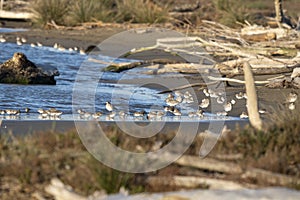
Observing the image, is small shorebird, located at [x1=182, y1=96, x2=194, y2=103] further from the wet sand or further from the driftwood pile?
the driftwood pile

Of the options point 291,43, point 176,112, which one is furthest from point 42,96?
point 291,43

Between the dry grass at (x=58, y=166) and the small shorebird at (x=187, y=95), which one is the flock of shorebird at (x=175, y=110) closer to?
the small shorebird at (x=187, y=95)

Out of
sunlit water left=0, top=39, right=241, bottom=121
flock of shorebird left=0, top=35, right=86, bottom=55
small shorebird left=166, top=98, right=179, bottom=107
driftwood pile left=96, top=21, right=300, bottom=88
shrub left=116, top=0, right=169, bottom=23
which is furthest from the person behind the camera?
shrub left=116, top=0, right=169, bottom=23

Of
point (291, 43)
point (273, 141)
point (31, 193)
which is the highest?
point (291, 43)

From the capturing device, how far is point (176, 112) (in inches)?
496

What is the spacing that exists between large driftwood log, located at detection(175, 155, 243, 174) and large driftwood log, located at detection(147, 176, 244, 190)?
0.22 metres

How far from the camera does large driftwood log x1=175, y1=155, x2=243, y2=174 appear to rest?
675 centimetres

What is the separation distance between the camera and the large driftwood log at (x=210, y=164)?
6754 millimetres

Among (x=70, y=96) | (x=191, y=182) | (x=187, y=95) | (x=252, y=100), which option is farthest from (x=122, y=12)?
(x=191, y=182)

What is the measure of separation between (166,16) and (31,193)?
24.1m

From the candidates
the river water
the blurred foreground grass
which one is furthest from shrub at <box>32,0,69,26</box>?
the blurred foreground grass

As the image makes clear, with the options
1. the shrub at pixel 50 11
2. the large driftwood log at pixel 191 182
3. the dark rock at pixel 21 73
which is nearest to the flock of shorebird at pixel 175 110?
the dark rock at pixel 21 73

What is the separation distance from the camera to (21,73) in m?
16.4

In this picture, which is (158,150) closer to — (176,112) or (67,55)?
(176,112)
